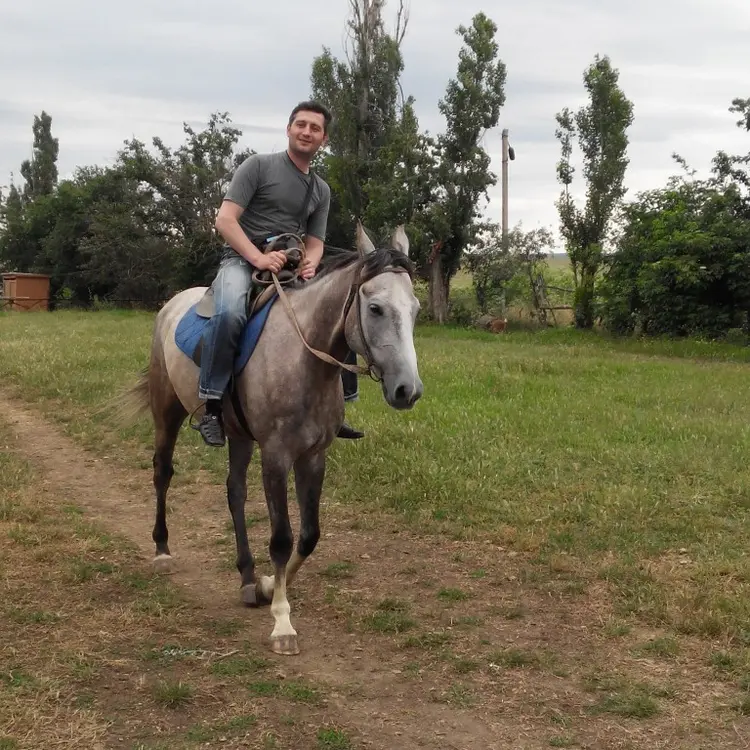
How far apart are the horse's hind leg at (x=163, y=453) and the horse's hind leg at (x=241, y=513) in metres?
0.64

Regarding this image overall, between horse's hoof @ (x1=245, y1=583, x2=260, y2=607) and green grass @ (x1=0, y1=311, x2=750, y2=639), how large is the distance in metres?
0.71

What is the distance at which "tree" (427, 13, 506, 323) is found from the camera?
28312 millimetres

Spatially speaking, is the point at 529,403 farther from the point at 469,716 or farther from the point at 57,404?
the point at 469,716

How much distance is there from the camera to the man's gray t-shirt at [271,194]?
4.66 m

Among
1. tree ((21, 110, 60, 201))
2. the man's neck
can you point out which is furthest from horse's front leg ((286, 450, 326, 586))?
tree ((21, 110, 60, 201))

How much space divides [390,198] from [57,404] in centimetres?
1950

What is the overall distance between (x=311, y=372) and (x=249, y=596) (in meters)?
1.60

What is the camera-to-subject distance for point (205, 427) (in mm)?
4727

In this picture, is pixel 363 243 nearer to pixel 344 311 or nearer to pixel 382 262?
pixel 382 262

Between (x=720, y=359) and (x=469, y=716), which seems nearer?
(x=469, y=716)

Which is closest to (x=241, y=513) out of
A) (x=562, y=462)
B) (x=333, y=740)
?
(x=333, y=740)

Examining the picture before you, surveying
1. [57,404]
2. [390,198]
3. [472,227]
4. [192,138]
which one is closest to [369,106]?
[390,198]

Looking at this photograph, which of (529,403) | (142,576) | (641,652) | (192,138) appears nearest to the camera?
(641,652)

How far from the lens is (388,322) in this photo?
3684 mm
